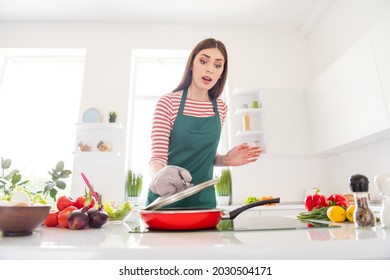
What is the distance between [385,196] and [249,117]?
260 cm

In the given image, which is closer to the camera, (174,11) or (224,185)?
(224,185)

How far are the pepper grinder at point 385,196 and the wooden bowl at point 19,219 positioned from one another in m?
0.80

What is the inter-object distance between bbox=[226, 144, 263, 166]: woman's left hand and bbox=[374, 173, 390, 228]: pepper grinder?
37cm

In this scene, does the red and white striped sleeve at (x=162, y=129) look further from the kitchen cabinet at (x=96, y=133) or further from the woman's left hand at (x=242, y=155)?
the kitchen cabinet at (x=96, y=133)

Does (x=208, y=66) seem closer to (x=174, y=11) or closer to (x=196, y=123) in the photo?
(x=196, y=123)

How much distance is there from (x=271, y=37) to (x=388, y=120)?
219 cm

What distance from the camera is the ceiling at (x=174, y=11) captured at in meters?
3.12

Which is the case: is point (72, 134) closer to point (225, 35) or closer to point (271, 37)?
point (225, 35)

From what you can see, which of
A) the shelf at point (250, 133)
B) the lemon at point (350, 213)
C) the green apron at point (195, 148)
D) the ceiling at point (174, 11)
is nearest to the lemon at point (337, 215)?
the lemon at point (350, 213)

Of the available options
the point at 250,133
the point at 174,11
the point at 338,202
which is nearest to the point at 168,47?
the point at 174,11

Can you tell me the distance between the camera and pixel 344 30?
9.12 ft

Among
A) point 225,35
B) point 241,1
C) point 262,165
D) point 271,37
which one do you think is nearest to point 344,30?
point 271,37

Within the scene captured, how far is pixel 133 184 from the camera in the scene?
2973 mm

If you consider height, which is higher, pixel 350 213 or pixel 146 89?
pixel 146 89
